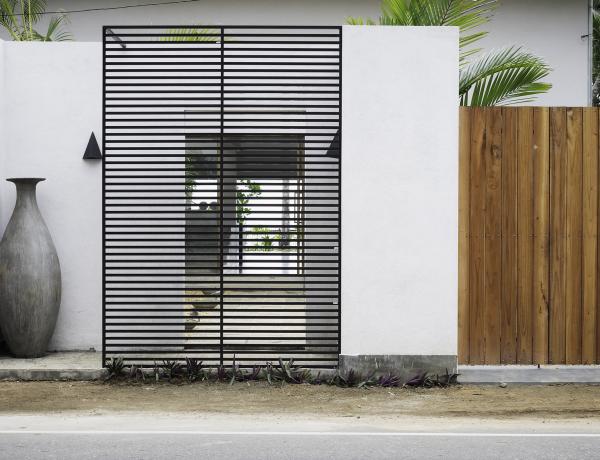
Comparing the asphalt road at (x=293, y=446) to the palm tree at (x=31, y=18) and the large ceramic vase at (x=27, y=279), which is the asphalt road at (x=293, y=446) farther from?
the palm tree at (x=31, y=18)

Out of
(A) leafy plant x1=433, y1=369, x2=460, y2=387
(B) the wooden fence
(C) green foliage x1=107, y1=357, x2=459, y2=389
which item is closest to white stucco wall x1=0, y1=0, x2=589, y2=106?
(B) the wooden fence

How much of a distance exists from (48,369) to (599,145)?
583 cm

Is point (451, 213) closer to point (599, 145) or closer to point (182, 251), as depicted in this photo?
point (599, 145)

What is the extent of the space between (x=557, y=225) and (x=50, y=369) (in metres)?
Result: 5.16

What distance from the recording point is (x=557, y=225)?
790 centimetres

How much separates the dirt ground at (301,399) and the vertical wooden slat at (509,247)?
22.7 inches

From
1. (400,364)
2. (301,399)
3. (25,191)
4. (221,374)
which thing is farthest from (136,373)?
(400,364)

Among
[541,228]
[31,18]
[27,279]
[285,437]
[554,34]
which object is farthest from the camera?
[554,34]

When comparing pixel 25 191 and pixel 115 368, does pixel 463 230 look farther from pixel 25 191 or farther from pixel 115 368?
pixel 25 191

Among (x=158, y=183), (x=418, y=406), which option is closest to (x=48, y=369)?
(x=158, y=183)

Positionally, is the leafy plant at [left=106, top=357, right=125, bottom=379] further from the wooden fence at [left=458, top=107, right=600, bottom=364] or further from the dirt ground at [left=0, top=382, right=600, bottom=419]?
the wooden fence at [left=458, top=107, right=600, bottom=364]

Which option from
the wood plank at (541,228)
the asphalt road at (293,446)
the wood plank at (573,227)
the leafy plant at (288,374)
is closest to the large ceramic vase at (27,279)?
the leafy plant at (288,374)

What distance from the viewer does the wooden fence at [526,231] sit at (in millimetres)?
7883

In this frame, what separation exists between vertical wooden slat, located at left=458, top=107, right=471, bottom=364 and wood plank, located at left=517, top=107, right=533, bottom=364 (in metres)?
0.50
